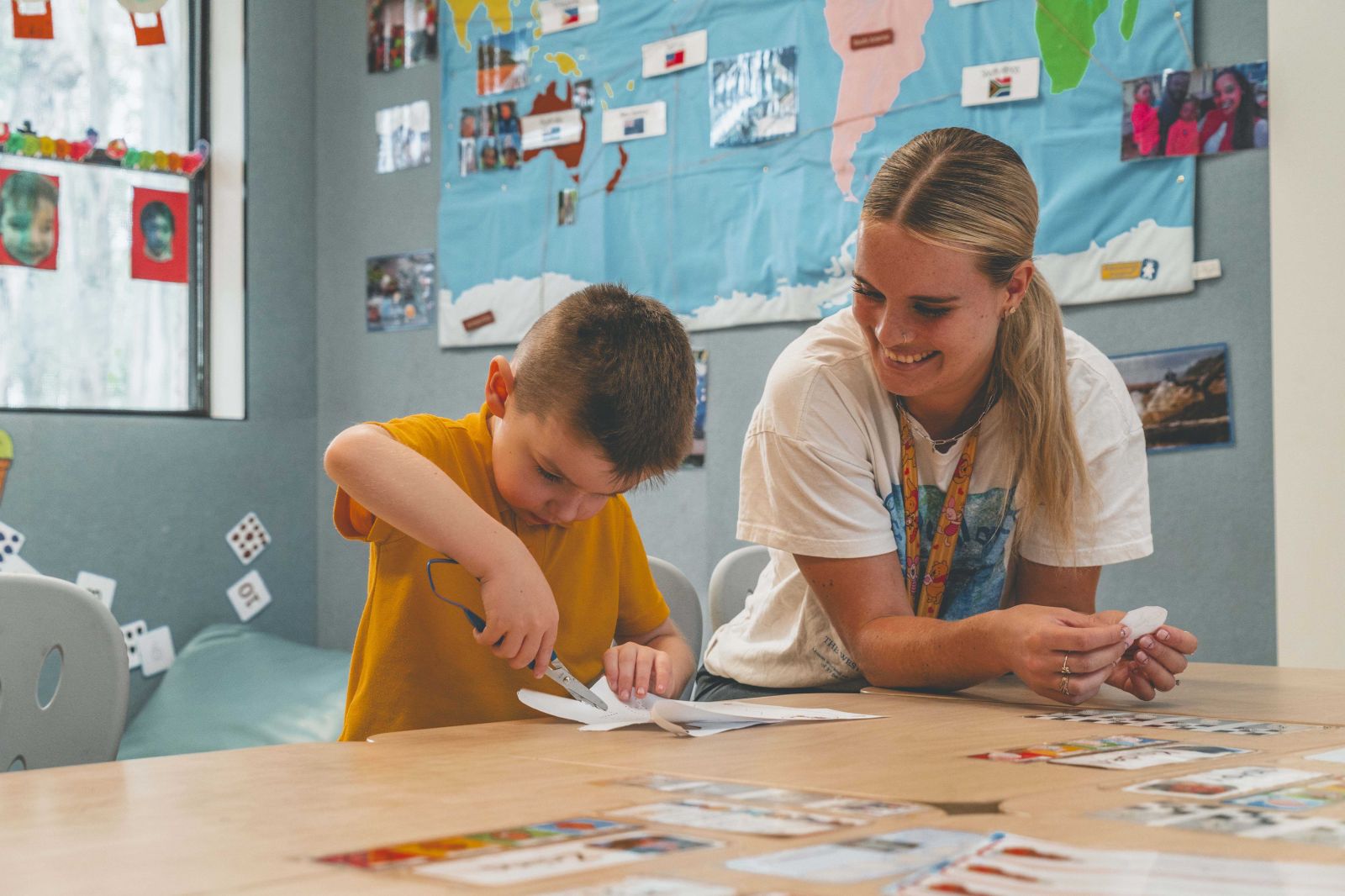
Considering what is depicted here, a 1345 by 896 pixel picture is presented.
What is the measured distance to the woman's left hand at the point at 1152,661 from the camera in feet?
4.27

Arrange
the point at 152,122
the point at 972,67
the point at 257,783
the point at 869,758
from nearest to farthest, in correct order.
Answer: the point at 257,783 → the point at 869,758 → the point at 972,67 → the point at 152,122

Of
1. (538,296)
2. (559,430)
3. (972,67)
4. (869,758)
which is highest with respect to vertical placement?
(972,67)

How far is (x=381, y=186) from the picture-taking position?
3865mm

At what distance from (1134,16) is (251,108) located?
2.49 m

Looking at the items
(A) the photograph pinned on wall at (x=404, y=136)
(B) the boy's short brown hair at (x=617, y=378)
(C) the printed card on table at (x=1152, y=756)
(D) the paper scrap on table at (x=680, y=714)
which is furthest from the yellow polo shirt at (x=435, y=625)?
(A) the photograph pinned on wall at (x=404, y=136)

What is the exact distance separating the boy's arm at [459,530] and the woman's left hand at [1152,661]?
0.56 metres

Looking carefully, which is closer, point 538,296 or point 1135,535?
point 1135,535

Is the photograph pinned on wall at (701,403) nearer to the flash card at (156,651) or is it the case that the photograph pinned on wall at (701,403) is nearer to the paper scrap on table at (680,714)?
the flash card at (156,651)

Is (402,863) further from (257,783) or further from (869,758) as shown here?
(869,758)

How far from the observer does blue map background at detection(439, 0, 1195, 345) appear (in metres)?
2.54

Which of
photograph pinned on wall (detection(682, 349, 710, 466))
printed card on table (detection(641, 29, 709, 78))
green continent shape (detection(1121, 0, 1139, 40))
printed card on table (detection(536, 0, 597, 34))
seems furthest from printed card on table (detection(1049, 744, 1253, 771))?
printed card on table (detection(536, 0, 597, 34))

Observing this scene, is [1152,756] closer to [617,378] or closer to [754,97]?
[617,378]

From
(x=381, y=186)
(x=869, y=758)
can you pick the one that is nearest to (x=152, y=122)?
(x=381, y=186)

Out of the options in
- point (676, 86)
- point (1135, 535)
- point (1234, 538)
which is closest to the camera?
point (1135, 535)
